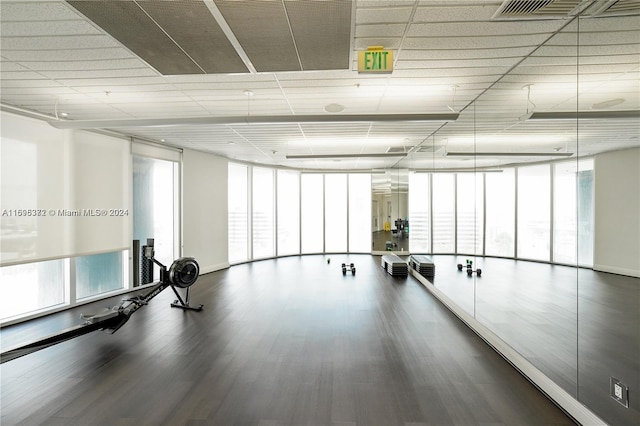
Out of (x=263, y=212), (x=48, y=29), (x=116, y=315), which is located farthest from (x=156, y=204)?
(x=48, y=29)

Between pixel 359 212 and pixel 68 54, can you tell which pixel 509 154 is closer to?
pixel 68 54

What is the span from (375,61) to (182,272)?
13.9 feet

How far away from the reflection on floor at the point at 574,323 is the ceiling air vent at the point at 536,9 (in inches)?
81.0

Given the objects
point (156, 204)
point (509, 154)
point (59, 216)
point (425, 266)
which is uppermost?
point (509, 154)

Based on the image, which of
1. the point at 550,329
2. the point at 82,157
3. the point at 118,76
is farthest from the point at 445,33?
the point at 82,157

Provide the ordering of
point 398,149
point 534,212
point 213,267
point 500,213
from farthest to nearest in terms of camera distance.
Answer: point 213,267, point 398,149, point 500,213, point 534,212

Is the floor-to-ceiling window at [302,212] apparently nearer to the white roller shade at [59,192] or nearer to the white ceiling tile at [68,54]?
the white roller shade at [59,192]

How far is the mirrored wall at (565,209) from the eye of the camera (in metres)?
2.07

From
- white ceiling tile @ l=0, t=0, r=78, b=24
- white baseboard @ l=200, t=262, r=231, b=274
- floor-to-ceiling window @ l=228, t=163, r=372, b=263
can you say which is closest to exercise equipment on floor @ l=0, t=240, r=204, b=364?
white baseboard @ l=200, t=262, r=231, b=274

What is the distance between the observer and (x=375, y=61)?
8.79 feet

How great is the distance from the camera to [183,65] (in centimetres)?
293

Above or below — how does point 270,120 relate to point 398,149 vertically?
below

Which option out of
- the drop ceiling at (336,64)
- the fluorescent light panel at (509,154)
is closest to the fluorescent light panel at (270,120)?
the drop ceiling at (336,64)

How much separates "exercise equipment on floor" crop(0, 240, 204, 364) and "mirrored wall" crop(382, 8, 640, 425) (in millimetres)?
4469
